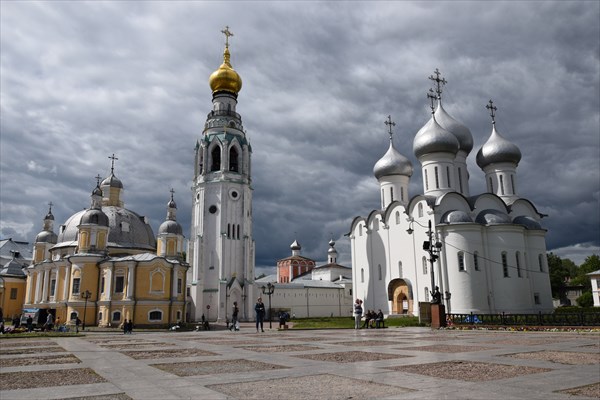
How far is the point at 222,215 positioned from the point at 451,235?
26.0 metres

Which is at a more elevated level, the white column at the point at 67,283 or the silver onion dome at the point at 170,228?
the silver onion dome at the point at 170,228

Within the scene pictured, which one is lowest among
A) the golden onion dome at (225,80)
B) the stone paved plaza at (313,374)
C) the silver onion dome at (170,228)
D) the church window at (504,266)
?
the stone paved plaza at (313,374)

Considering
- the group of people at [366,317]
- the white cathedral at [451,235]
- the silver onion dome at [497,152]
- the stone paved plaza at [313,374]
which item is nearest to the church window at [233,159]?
the white cathedral at [451,235]

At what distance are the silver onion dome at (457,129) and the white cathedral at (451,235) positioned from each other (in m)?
0.10

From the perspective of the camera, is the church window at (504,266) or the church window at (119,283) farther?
the church window at (119,283)

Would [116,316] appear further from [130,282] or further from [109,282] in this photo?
[130,282]

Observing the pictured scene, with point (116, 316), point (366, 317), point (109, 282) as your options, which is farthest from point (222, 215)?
point (366, 317)

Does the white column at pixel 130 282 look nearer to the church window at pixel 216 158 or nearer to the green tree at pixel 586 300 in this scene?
the church window at pixel 216 158

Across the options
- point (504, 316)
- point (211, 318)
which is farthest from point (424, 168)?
point (211, 318)

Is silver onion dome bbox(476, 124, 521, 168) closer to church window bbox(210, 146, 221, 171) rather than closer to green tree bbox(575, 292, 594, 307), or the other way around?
church window bbox(210, 146, 221, 171)

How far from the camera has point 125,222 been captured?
4991 cm

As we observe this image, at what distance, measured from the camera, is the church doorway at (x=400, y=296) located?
127 feet

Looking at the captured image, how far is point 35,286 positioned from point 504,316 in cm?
4536

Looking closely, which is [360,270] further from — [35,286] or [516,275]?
[35,286]
